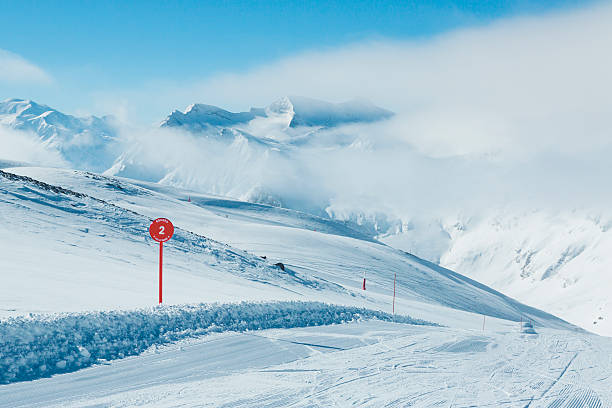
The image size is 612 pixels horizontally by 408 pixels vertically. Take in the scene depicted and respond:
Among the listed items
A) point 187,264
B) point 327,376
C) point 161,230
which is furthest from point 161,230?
point 187,264

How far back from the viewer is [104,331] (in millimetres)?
9531

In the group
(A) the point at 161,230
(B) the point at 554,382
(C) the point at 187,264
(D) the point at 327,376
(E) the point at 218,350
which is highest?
(A) the point at 161,230

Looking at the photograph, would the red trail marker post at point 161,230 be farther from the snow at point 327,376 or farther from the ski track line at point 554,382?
the ski track line at point 554,382

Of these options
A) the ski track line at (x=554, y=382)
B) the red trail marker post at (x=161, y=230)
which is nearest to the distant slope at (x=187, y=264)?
the red trail marker post at (x=161, y=230)

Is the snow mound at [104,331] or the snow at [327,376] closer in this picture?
the snow at [327,376]

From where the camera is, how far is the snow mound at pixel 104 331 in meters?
8.02

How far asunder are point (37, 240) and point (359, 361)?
16.5 meters

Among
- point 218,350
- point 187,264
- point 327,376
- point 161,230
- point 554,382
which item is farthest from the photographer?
point 187,264

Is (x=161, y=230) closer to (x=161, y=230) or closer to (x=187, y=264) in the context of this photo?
(x=161, y=230)

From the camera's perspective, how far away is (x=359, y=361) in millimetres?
9828

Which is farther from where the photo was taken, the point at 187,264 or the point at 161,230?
the point at 187,264

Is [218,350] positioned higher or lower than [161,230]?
lower

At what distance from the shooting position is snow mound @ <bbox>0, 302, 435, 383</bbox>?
26.3ft

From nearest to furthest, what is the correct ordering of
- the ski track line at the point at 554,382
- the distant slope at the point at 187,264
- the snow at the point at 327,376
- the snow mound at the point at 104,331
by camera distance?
the snow at the point at 327,376
the snow mound at the point at 104,331
the ski track line at the point at 554,382
the distant slope at the point at 187,264
